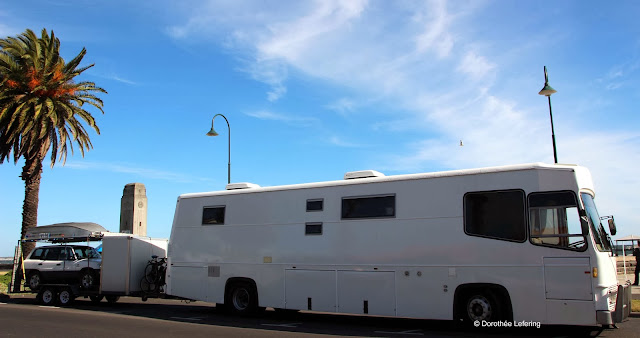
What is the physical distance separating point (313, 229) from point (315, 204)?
61 centimetres

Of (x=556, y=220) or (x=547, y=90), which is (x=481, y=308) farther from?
(x=547, y=90)

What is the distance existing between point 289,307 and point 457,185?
5.02m

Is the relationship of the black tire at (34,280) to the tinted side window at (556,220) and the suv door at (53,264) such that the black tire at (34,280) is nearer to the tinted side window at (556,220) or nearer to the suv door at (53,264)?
the suv door at (53,264)

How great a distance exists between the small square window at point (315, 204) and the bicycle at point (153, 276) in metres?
5.96

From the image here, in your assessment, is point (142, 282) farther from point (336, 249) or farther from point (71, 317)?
point (336, 249)

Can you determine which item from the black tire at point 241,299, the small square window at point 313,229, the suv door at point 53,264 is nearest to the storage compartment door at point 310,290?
the small square window at point 313,229

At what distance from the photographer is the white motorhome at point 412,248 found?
374 inches

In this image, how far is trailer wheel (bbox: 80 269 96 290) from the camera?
55.4 feet

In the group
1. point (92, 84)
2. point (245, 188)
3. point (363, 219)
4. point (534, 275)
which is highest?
point (92, 84)

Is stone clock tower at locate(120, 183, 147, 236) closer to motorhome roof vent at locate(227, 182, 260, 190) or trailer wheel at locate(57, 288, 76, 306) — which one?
trailer wheel at locate(57, 288, 76, 306)

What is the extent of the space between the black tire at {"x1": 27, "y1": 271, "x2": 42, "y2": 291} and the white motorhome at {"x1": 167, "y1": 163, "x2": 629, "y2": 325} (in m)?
6.36

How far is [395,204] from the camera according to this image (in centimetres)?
1151

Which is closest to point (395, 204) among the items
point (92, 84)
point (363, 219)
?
point (363, 219)

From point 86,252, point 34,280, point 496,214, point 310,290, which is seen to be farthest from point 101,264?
point 496,214
